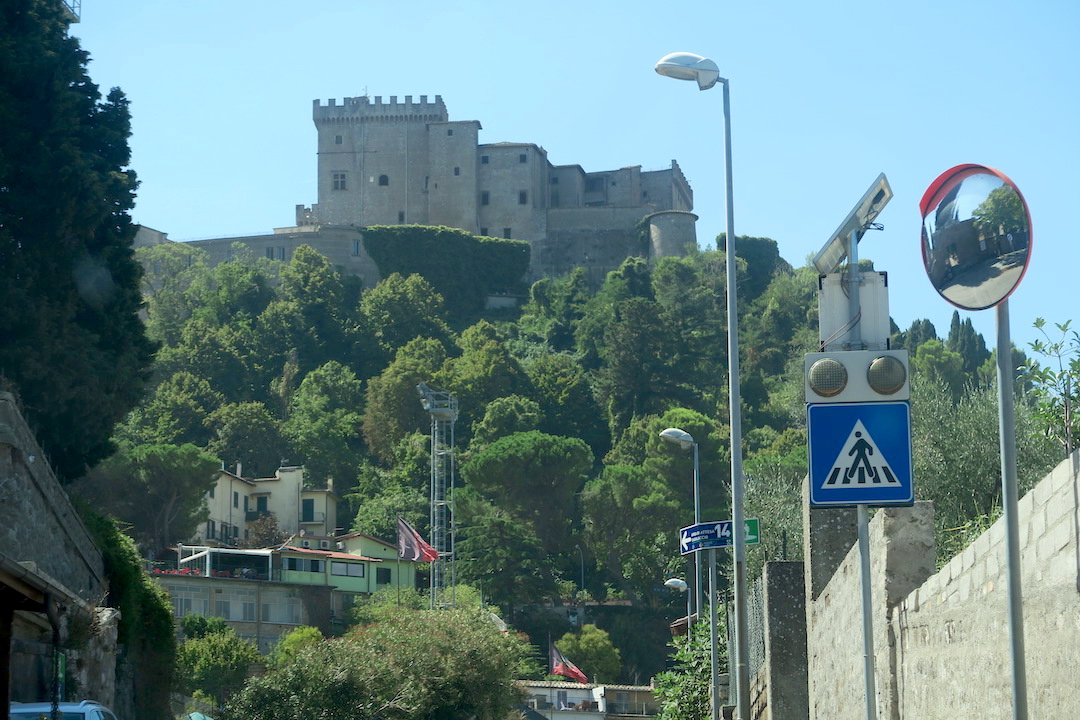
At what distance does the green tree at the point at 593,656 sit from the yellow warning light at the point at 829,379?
66.4m

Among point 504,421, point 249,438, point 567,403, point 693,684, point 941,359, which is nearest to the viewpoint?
point 693,684

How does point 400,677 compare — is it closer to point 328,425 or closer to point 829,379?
point 829,379

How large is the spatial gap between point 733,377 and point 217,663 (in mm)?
41510

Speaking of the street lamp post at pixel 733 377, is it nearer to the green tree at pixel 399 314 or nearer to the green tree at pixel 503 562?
the green tree at pixel 503 562

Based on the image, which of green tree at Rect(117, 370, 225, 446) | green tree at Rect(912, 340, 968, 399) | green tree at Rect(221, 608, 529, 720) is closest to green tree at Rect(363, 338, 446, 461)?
green tree at Rect(117, 370, 225, 446)

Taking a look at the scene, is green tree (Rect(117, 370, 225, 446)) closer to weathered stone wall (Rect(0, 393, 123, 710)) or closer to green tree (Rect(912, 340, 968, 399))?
green tree (Rect(912, 340, 968, 399))

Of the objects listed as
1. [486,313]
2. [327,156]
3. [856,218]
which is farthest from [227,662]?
[327,156]

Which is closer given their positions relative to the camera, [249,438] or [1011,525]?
[1011,525]

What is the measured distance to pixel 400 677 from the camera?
103ft

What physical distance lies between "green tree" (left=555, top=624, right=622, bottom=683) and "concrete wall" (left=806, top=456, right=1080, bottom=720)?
6063 centimetres

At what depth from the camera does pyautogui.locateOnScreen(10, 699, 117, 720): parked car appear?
1374 centimetres

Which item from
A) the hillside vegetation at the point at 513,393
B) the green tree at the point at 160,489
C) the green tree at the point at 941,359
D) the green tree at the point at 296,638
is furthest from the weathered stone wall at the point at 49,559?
the green tree at the point at 941,359

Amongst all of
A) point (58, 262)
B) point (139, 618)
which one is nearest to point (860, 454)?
point (139, 618)

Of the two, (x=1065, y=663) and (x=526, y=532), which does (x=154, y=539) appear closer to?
(x=526, y=532)
